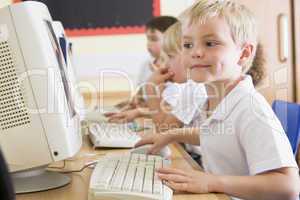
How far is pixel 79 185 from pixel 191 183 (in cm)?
27

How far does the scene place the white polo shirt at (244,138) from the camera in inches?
38.2

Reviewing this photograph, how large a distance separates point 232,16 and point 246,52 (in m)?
0.10

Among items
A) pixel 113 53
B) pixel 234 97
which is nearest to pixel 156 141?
pixel 234 97

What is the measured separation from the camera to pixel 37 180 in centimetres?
104

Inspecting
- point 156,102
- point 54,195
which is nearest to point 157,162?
point 54,195

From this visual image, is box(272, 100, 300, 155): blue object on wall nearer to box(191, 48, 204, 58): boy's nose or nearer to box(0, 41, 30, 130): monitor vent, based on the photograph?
box(191, 48, 204, 58): boy's nose

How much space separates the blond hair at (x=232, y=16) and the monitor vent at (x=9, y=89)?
47cm

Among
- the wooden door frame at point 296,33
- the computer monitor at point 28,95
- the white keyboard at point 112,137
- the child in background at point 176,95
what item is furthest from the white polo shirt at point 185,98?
the wooden door frame at point 296,33

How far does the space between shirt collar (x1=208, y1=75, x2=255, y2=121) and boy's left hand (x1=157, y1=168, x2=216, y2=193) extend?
0.25 metres

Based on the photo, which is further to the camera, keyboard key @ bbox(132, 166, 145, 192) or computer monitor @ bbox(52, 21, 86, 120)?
computer monitor @ bbox(52, 21, 86, 120)

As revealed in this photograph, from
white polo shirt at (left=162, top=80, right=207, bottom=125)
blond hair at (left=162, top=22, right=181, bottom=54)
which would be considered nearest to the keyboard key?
white polo shirt at (left=162, top=80, right=207, bottom=125)

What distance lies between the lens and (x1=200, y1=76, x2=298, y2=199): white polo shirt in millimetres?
970

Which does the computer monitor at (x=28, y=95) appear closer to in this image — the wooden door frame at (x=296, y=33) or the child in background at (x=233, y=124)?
the child in background at (x=233, y=124)

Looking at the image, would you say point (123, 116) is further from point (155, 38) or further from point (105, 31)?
point (105, 31)
